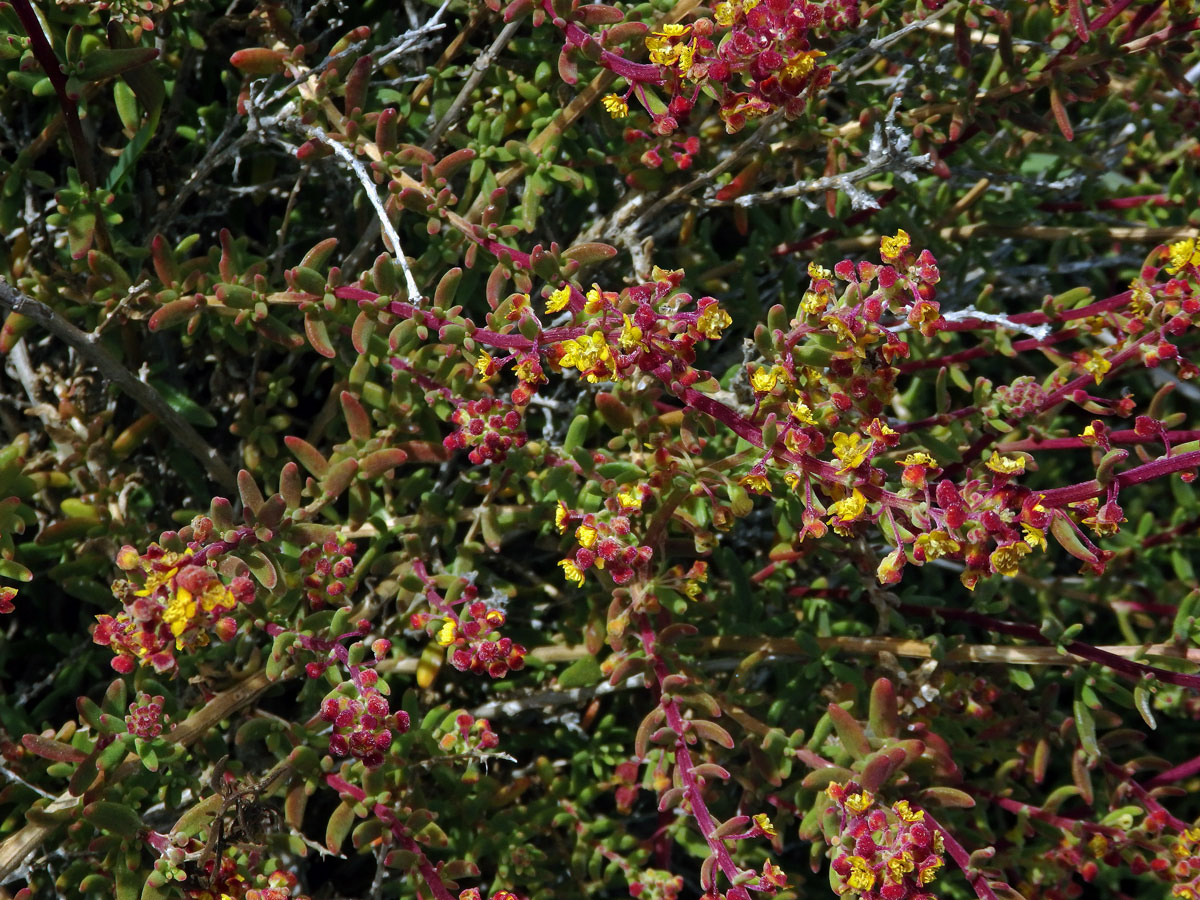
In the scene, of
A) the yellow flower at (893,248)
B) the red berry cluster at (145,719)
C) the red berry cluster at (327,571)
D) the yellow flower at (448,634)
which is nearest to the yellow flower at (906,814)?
the yellow flower at (448,634)

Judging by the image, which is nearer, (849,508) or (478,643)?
(849,508)

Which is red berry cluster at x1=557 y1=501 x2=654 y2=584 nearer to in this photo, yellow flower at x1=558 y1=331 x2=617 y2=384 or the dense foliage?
the dense foliage

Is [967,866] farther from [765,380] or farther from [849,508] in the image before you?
[765,380]

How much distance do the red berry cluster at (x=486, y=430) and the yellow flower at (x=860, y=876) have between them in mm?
1166

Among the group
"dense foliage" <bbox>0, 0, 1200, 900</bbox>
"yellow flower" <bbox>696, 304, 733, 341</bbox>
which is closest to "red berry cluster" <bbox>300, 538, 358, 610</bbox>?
"dense foliage" <bbox>0, 0, 1200, 900</bbox>

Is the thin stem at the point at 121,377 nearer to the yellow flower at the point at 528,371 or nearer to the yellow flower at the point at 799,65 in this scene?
the yellow flower at the point at 528,371

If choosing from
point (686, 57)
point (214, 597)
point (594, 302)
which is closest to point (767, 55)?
point (686, 57)

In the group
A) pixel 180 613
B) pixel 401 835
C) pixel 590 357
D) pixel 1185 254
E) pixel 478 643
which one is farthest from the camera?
pixel 401 835

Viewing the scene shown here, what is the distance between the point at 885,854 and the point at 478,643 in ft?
3.19

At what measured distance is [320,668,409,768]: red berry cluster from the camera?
7.63ft

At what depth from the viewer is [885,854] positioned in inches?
89.7

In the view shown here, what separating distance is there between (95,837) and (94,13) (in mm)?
2100

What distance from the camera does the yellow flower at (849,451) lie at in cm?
217

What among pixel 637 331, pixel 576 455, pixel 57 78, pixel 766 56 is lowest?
pixel 576 455
